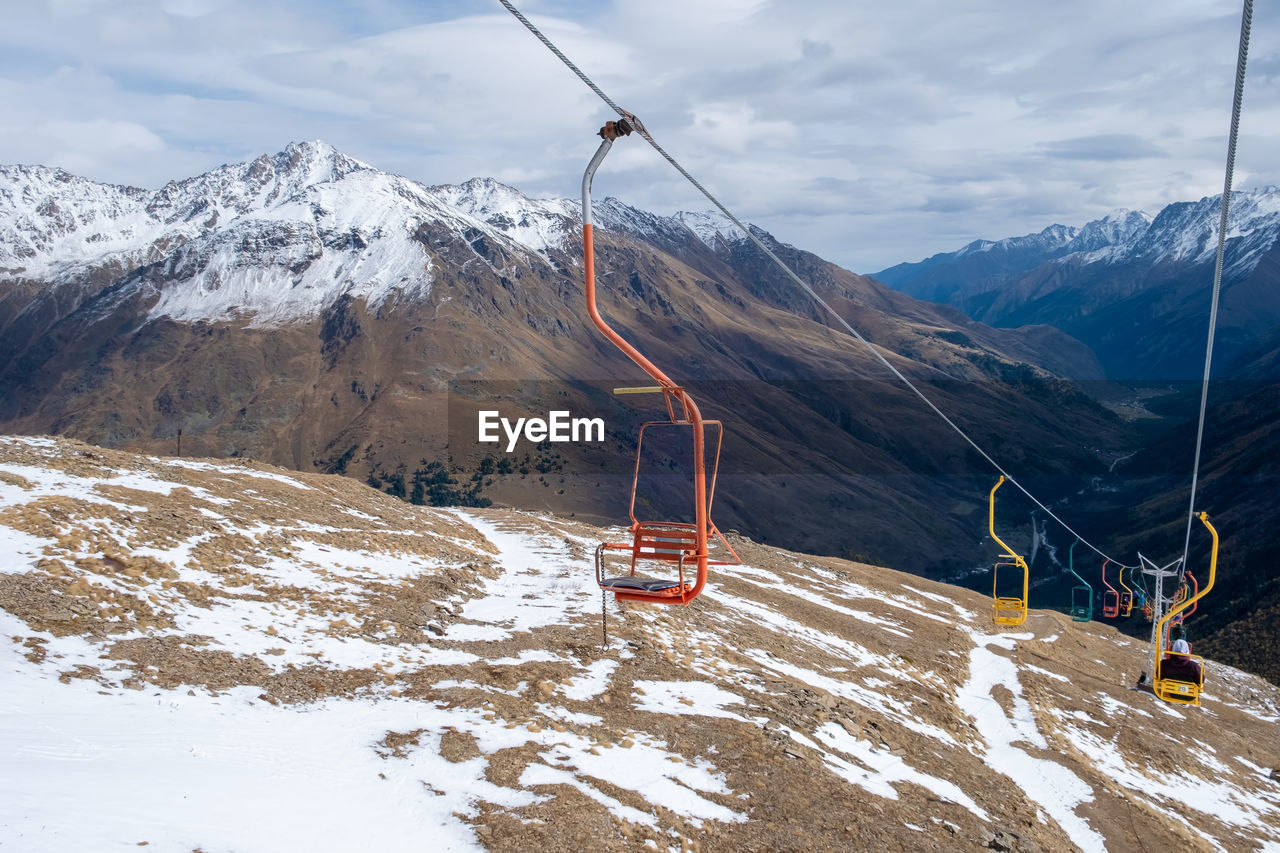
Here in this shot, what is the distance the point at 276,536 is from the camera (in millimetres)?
31781

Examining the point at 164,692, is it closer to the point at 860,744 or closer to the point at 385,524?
the point at 860,744

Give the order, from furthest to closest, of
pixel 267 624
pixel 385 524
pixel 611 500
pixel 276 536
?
pixel 611 500 < pixel 385 524 < pixel 276 536 < pixel 267 624

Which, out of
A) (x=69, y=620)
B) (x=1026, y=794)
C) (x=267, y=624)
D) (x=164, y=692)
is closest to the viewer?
(x=164, y=692)

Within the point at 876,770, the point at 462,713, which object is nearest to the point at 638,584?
the point at 462,713

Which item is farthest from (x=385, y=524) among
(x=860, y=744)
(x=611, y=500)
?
(x=611, y=500)

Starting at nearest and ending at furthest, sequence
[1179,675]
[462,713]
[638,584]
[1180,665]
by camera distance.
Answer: [638,584] → [462,713] → [1179,675] → [1180,665]

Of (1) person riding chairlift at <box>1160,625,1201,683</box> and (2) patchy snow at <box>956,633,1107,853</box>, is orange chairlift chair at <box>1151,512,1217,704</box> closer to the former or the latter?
(1) person riding chairlift at <box>1160,625,1201,683</box>

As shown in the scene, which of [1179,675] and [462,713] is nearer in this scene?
[462,713]

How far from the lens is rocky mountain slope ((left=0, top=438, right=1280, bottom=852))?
51.7ft

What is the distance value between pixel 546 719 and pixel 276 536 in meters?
16.7

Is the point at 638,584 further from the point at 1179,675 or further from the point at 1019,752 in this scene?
the point at 1179,675

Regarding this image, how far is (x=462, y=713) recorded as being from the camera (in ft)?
67.0

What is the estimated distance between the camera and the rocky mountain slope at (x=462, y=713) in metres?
15.8

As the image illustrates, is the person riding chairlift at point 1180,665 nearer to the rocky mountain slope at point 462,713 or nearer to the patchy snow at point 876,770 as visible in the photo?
the rocky mountain slope at point 462,713
